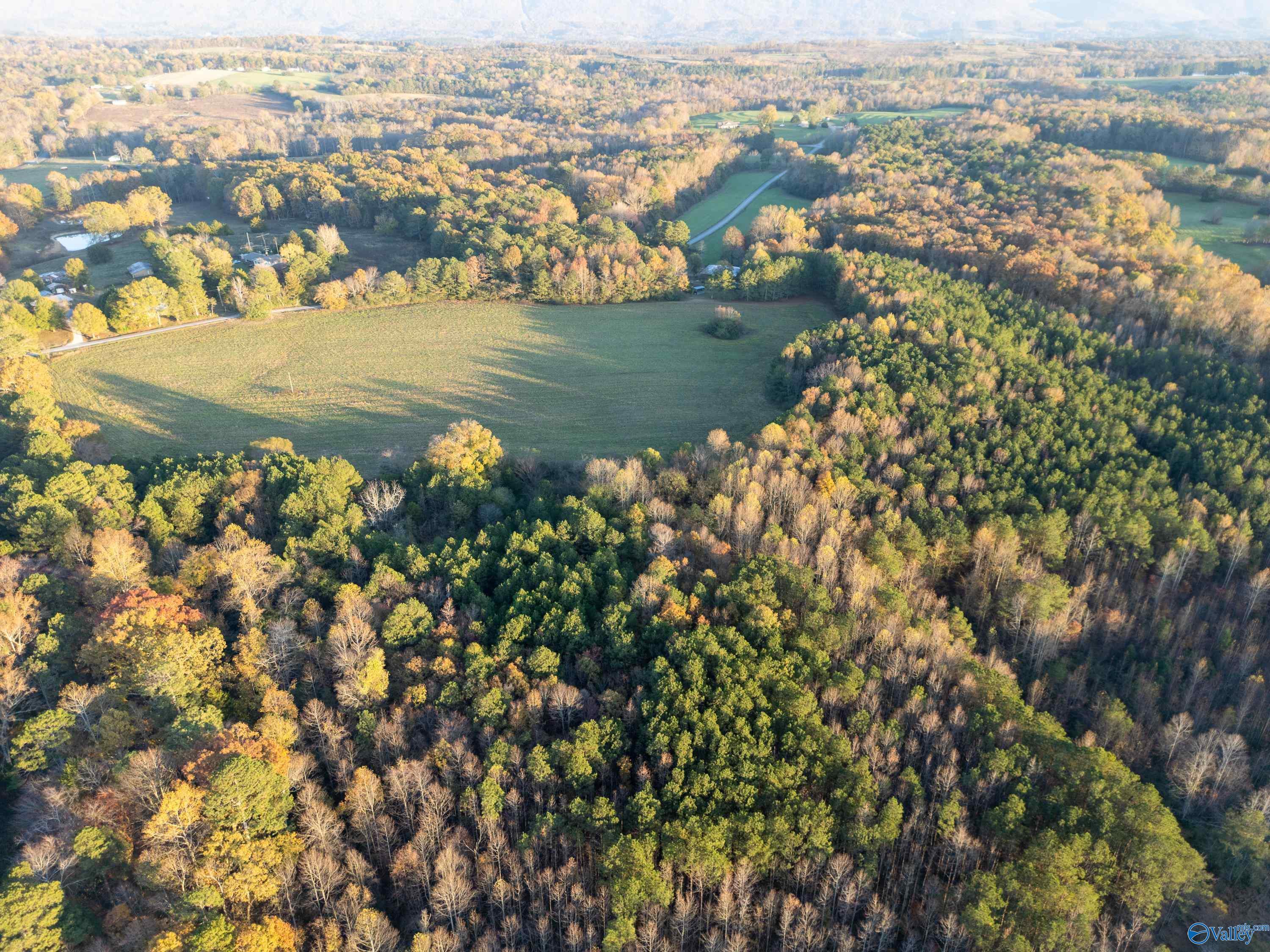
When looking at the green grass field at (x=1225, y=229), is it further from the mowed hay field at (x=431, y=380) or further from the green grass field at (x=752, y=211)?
the green grass field at (x=752, y=211)

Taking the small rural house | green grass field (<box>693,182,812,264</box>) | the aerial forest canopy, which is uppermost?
green grass field (<box>693,182,812,264</box>)

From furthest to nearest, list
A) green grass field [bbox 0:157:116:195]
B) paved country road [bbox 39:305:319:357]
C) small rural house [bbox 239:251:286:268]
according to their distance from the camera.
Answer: green grass field [bbox 0:157:116:195]
small rural house [bbox 239:251:286:268]
paved country road [bbox 39:305:319:357]

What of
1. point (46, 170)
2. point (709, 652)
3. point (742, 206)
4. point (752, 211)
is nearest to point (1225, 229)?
point (752, 211)

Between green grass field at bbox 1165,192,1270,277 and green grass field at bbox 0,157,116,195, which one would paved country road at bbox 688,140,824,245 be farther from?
green grass field at bbox 0,157,116,195

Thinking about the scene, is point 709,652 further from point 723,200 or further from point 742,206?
point 723,200

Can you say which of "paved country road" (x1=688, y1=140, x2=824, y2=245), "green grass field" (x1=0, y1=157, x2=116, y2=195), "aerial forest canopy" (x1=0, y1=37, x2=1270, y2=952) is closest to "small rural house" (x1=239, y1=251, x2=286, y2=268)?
"aerial forest canopy" (x1=0, y1=37, x2=1270, y2=952)

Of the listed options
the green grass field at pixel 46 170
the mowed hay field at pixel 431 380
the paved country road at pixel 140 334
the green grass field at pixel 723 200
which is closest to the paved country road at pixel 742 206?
the green grass field at pixel 723 200

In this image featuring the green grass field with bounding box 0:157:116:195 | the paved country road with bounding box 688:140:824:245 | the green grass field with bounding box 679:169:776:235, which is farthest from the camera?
the green grass field with bounding box 0:157:116:195
